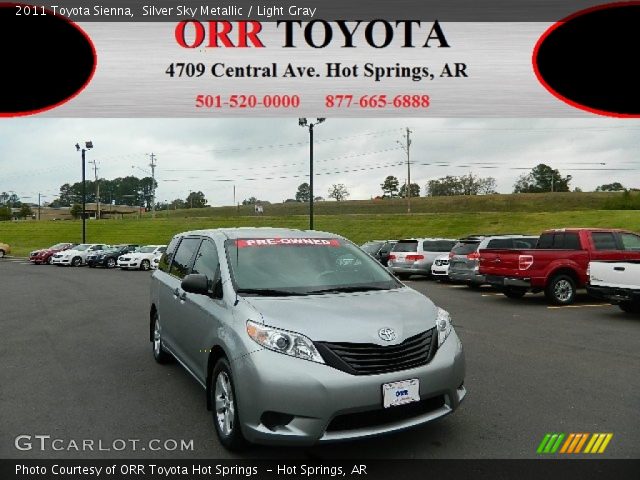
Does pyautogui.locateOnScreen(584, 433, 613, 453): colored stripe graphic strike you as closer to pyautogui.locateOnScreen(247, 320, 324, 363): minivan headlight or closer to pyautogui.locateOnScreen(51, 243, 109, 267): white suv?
pyautogui.locateOnScreen(247, 320, 324, 363): minivan headlight

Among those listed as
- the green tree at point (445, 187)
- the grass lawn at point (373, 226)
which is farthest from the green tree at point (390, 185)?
the grass lawn at point (373, 226)

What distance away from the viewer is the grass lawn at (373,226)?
42.0 metres

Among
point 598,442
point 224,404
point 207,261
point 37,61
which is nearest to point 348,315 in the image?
point 224,404

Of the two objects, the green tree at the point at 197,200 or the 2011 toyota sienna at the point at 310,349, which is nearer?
the 2011 toyota sienna at the point at 310,349

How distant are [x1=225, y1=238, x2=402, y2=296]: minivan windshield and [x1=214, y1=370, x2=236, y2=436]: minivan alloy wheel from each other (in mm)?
724

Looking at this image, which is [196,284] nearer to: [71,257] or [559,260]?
[559,260]

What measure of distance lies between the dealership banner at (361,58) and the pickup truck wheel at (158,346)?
269 centimetres

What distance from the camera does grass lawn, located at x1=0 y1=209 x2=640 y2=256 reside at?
1654 inches

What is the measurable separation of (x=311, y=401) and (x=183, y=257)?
3092 millimetres

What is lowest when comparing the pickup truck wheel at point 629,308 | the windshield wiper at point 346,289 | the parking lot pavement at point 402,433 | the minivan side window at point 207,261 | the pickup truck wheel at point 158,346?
the pickup truck wheel at point 629,308

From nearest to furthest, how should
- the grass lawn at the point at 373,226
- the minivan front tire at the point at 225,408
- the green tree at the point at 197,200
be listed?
1. the minivan front tire at the point at 225,408
2. the grass lawn at the point at 373,226
3. the green tree at the point at 197,200

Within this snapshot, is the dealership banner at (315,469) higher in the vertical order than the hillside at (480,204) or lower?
lower

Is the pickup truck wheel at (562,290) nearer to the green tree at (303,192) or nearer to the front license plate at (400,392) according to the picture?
the front license plate at (400,392)

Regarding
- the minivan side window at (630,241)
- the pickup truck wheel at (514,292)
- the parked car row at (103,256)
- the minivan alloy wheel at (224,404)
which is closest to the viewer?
the minivan alloy wheel at (224,404)
